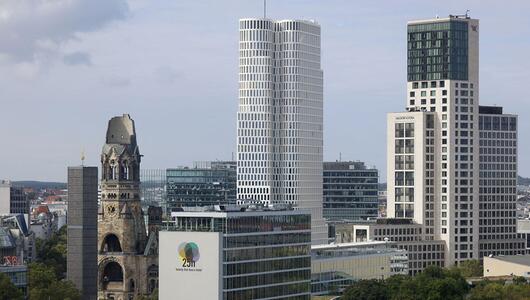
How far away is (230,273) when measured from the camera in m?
173

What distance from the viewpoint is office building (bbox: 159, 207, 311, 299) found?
172000 millimetres

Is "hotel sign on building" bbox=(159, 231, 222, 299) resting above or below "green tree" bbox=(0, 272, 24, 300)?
above

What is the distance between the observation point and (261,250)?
7087 inches

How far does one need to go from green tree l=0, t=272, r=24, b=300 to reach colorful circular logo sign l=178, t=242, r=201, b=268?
29562 mm

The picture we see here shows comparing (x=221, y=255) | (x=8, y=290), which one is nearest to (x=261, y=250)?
(x=221, y=255)

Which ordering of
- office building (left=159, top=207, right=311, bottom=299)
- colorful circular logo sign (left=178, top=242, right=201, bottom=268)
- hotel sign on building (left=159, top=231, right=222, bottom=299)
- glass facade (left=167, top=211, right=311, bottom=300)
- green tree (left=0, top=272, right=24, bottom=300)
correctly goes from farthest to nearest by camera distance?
1. green tree (left=0, top=272, right=24, bottom=300)
2. glass facade (left=167, top=211, right=311, bottom=300)
3. colorful circular logo sign (left=178, top=242, right=201, bottom=268)
4. office building (left=159, top=207, right=311, bottom=299)
5. hotel sign on building (left=159, top=231, right=222, bottom=299)

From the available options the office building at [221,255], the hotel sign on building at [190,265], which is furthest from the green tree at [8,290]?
the hotel sign on building at [190,265]

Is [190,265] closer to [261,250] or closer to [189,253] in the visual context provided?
[189,253]

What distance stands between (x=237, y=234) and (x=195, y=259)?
5806mm

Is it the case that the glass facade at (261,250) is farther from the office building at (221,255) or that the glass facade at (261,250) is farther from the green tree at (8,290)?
the green tree at (8,290)

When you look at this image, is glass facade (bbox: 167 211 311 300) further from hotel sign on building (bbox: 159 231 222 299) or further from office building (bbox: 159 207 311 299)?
hotel sign on building (bbox: 159 231 222 299)

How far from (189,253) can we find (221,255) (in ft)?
11.5

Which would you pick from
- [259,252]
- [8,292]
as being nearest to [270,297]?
[259,252]

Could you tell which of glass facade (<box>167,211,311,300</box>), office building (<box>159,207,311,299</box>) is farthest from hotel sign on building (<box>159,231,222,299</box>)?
glass facade (<box>167,211,311,300</box>)
